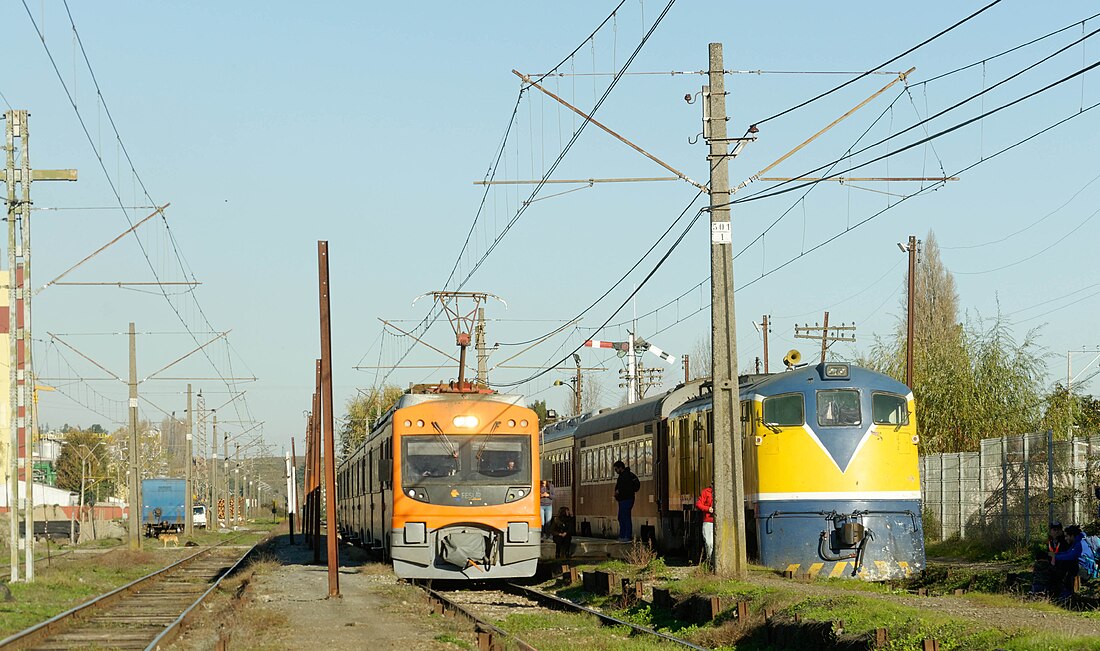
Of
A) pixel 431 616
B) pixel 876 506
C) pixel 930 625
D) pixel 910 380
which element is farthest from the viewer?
pixel 910 380

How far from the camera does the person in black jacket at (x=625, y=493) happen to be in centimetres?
2695

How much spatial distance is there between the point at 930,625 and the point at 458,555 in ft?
39.2

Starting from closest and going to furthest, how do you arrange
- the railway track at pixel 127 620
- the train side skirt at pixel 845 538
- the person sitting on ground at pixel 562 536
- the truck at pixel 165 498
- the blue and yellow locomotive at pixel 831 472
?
the railway track at pixel 127 620 < the train side skirt at pixel 845 538 < the blue and yellow locomotive at pixel 831 472 < the person sitting on ground at pixel 562 536 < the truck at pixel 165 498

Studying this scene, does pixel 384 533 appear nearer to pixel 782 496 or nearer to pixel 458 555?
pixel 458 555

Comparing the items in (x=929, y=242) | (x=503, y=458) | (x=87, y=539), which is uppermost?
(x=929, y=242)

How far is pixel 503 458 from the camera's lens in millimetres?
24250

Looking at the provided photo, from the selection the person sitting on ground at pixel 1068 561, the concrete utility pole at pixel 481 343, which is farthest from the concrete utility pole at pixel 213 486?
the person sitting on ground at pixel 1068 561

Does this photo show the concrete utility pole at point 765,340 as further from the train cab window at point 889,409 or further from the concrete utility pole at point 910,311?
the train cab window at point 889,409

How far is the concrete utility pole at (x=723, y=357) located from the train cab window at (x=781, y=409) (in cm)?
160

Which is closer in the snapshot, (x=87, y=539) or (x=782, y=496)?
(x=782, y=496)

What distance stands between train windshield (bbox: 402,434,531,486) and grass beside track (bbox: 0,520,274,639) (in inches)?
229

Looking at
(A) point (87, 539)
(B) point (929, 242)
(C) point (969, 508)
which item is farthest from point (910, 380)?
(B) point (929, 242)

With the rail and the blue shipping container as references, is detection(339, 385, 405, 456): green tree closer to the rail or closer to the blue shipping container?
the blue shipping container

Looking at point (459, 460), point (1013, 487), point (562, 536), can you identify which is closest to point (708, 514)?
point (459, 460)
